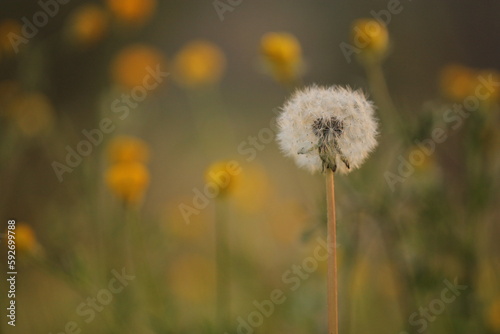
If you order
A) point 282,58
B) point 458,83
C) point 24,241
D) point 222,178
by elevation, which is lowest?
point 24,241

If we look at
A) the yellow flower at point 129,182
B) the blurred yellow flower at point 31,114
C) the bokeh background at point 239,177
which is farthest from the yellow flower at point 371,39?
the blurred yellow flower at point 31,114

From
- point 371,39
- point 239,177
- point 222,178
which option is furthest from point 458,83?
point 222,178

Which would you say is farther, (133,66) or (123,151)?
(133,66)

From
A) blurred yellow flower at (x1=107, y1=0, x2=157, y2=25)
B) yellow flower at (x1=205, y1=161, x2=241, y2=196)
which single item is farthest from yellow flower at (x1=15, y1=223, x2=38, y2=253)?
blurred yellow flower at (x1=107, y1=0, x2=157, y2=25)

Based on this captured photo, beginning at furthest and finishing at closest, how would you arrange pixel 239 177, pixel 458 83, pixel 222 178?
pixel 458 83
pixel 239 177
pixel 222 178

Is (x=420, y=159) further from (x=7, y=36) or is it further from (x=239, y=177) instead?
(x=7, y=36)

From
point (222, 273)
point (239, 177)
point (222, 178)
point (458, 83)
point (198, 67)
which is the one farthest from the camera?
point (198, 67)

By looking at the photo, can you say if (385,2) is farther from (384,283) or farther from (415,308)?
(415,308)
